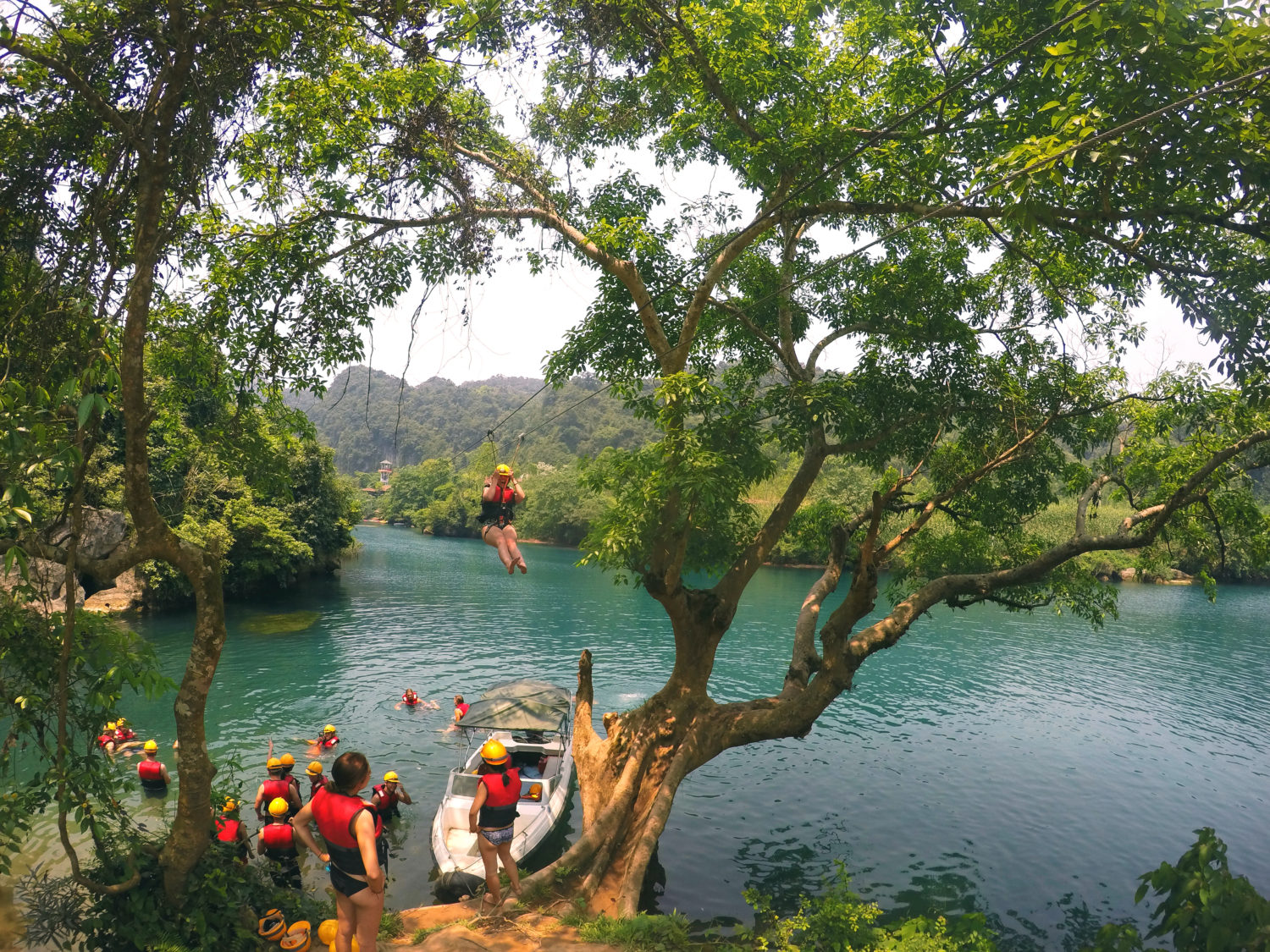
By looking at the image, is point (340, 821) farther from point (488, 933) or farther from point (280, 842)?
point (280, 842)

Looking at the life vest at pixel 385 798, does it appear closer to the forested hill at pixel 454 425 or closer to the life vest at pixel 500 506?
the life vest at pixel 500 506

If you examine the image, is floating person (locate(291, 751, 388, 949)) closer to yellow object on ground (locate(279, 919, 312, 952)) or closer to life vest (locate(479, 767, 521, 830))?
yellow object on ground (locate(279, 919, 312, 952))

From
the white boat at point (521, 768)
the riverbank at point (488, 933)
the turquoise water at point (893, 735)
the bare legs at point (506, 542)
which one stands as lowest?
the turquoise water at point (893, 735)

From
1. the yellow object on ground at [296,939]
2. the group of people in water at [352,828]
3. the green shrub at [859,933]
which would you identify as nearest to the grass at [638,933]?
the green shrub at [859,933]

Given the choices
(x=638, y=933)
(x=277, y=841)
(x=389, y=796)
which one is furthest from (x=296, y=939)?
(x=389, y=796)

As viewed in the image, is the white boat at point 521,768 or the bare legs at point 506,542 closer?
the bare legs at point 506,542

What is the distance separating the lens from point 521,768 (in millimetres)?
13367

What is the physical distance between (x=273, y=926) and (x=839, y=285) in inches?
407

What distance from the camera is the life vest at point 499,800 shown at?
6586mm

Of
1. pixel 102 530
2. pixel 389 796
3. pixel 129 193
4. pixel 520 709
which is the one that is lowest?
pixel 389 796

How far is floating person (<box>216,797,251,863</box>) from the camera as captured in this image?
650 centimetres

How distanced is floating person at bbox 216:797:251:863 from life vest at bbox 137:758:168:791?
20.6 ft

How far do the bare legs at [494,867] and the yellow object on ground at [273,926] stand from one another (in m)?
1.61

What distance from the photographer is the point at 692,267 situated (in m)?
10.0
